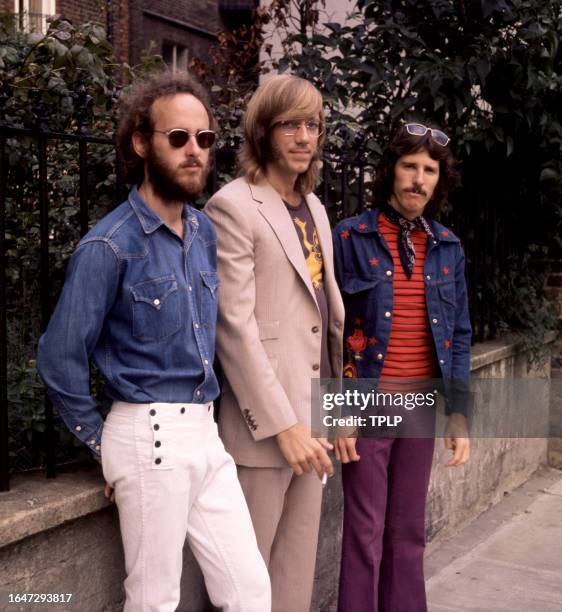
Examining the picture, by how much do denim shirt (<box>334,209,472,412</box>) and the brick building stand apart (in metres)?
11.4

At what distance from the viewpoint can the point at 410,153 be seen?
348 cm

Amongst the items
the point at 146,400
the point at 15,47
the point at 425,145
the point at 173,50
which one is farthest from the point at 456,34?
the point at 173,50

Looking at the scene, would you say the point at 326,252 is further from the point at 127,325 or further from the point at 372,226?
the point at 127,325

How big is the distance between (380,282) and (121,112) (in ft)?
3.79

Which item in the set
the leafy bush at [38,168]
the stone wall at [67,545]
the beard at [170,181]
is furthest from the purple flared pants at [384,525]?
the beard at [170,181]

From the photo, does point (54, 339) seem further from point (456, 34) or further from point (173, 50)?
point (173, 50)

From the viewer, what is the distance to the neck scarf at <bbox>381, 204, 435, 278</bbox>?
11.5 ft

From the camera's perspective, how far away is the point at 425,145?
11.4 feet

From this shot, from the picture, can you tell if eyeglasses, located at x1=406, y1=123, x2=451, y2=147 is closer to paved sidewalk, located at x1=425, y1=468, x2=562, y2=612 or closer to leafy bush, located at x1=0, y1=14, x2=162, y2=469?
leafy bush, located at x1=0, y1=14, x2=162, y2=469

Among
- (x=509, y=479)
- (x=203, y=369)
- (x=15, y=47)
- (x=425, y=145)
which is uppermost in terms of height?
(x=15, y=47)

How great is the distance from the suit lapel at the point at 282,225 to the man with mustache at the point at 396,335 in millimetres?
497

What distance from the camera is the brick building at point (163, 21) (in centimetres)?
1438

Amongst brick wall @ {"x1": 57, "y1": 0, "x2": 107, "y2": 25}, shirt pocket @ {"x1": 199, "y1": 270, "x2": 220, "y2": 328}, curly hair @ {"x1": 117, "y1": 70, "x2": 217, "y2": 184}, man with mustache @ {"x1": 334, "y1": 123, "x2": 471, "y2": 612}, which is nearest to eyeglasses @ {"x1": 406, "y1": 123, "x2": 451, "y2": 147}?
man with mustache @ {"x1": 334, "y1": 123, "x2": 471, "y2": 612}

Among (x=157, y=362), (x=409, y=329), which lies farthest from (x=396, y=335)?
(x=157, y=362)
